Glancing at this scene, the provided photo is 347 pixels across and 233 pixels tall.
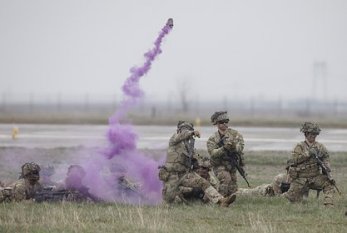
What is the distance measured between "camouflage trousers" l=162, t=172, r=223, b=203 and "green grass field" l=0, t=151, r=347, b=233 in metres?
0.36

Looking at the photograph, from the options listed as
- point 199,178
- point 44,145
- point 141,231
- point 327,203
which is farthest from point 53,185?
point 44,145

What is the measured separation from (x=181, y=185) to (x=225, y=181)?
1.38 meters

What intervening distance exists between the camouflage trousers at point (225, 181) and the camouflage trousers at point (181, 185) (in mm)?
1019

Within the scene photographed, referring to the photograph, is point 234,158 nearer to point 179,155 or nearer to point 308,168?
point 179,155

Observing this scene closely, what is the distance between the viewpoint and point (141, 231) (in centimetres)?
1145

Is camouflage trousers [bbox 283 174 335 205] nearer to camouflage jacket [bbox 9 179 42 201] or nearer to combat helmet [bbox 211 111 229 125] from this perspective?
combat helmet [bbox 211 111 229 125]

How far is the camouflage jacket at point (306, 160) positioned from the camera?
14931 mm

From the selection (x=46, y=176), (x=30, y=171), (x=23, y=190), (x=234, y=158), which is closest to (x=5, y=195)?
(x=23, y=190)

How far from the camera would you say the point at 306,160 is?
15.0m

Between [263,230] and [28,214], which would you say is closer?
[263,230]

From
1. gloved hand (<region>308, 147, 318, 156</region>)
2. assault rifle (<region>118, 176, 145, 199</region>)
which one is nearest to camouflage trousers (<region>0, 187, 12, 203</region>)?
assault rifle (<region>118, 176, 145, 199</region>)

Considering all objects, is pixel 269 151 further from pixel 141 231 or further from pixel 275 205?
pixel 141 231

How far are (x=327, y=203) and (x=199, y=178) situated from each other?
2863mm

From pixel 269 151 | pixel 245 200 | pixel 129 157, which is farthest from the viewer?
pixel 269 151
